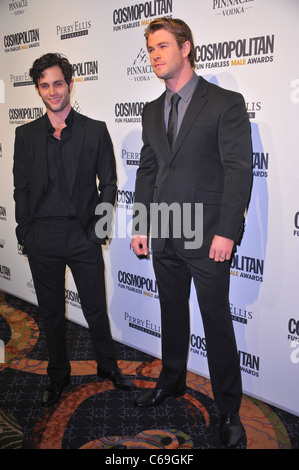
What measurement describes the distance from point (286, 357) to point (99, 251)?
1356 mm

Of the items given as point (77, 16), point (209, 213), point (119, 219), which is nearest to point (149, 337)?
point (119, 219)

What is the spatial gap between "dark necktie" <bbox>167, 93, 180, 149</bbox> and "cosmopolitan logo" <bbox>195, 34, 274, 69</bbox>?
0.55 metres

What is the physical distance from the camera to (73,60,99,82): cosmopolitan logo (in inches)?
133

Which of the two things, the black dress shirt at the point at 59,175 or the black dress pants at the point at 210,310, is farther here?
the black dress shirt at the point at 59,175

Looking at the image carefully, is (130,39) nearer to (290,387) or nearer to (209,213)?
(209,213)

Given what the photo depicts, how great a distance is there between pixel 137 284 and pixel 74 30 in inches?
85.4

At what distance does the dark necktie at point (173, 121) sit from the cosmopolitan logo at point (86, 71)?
4.45 ft

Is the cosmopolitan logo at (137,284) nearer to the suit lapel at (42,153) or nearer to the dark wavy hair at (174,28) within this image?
the suit lapel at (42,153)

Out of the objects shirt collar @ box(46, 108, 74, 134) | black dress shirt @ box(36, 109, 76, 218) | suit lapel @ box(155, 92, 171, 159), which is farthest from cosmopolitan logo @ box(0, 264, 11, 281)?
suit lapel @ box(155, 92, 171, 159)

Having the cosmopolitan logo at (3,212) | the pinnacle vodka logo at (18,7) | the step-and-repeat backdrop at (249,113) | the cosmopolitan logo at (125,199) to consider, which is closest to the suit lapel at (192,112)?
the step-and-repeat backdrop at (249,113)

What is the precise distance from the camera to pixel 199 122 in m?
2.14

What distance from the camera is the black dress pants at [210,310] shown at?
224 cm

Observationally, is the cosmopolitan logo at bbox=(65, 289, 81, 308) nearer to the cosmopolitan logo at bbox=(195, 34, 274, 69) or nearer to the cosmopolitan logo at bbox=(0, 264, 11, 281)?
the cosmopolitan logo at bbox=(0, 264, 11, 281)
